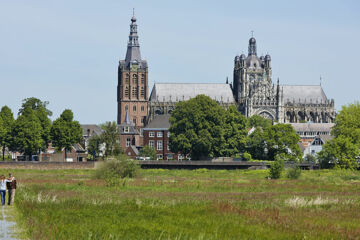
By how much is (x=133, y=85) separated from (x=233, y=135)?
75.1m

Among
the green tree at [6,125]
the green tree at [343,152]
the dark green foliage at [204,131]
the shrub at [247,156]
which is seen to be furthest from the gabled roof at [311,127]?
the green tree at [6,125]

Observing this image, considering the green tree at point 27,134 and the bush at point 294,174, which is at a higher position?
the green tree at point 27,134

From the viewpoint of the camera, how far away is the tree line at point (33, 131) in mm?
104750

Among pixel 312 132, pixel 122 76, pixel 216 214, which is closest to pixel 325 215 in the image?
pixel 216 214

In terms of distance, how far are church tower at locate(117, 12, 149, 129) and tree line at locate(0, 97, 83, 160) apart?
71703mm

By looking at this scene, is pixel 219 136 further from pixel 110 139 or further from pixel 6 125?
pixel 6 125

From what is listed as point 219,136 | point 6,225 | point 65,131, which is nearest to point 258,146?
point 219,136

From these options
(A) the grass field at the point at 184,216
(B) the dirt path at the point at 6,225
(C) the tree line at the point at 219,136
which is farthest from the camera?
(C) the tree line at the point at 219,136

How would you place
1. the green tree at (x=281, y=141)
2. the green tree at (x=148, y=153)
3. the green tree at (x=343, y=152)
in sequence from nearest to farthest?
the green tree at (x=343, y=152) < the green tree at (x=281, y=141) < the green tree at (x=148, y=153)

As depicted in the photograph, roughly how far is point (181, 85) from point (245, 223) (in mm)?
168521

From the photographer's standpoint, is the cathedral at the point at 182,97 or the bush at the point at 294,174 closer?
the bush at the point at 294,174

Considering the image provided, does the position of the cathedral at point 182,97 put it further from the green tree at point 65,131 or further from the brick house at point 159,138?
the green tree at point 65,131

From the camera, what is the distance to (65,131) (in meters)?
111

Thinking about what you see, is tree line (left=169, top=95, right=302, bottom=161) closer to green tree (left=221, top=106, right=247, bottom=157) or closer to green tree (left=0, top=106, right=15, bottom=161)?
green tree (left=221, top=106, right=247, bottom=157)
